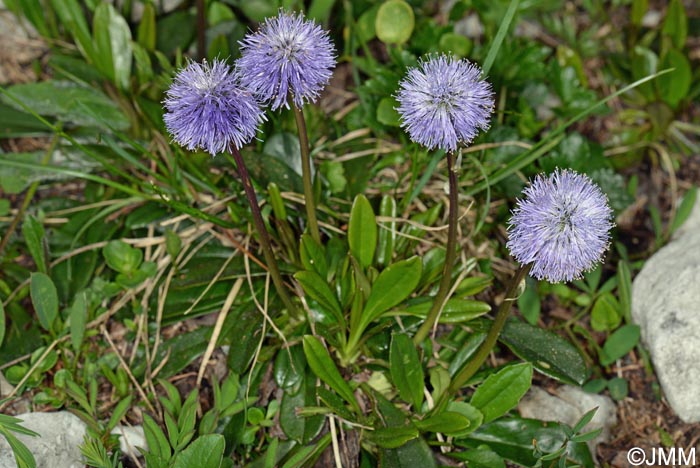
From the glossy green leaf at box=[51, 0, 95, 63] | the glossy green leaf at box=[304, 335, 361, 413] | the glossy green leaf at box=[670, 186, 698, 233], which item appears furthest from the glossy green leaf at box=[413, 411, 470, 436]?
the glossy green leaf at box=[51, 0, 95, 63]

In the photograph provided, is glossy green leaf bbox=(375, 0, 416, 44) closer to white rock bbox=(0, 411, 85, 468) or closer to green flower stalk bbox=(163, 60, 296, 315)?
green flower stalk bbox=(163, 60, 296, 315)

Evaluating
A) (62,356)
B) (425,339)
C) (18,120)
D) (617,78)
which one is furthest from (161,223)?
(617,78)

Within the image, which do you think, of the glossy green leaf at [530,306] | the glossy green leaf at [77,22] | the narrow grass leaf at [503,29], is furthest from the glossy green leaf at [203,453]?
the glossy green leaf at [77,22]

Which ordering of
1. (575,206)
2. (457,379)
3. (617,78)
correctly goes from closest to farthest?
(575,206), (457,379), (617,78)

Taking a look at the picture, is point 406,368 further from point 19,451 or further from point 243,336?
point 19,451

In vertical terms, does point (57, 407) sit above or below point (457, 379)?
below

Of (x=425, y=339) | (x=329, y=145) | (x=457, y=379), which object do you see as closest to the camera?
(x=457, y=379)

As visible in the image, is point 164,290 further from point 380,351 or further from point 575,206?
point 575,206
